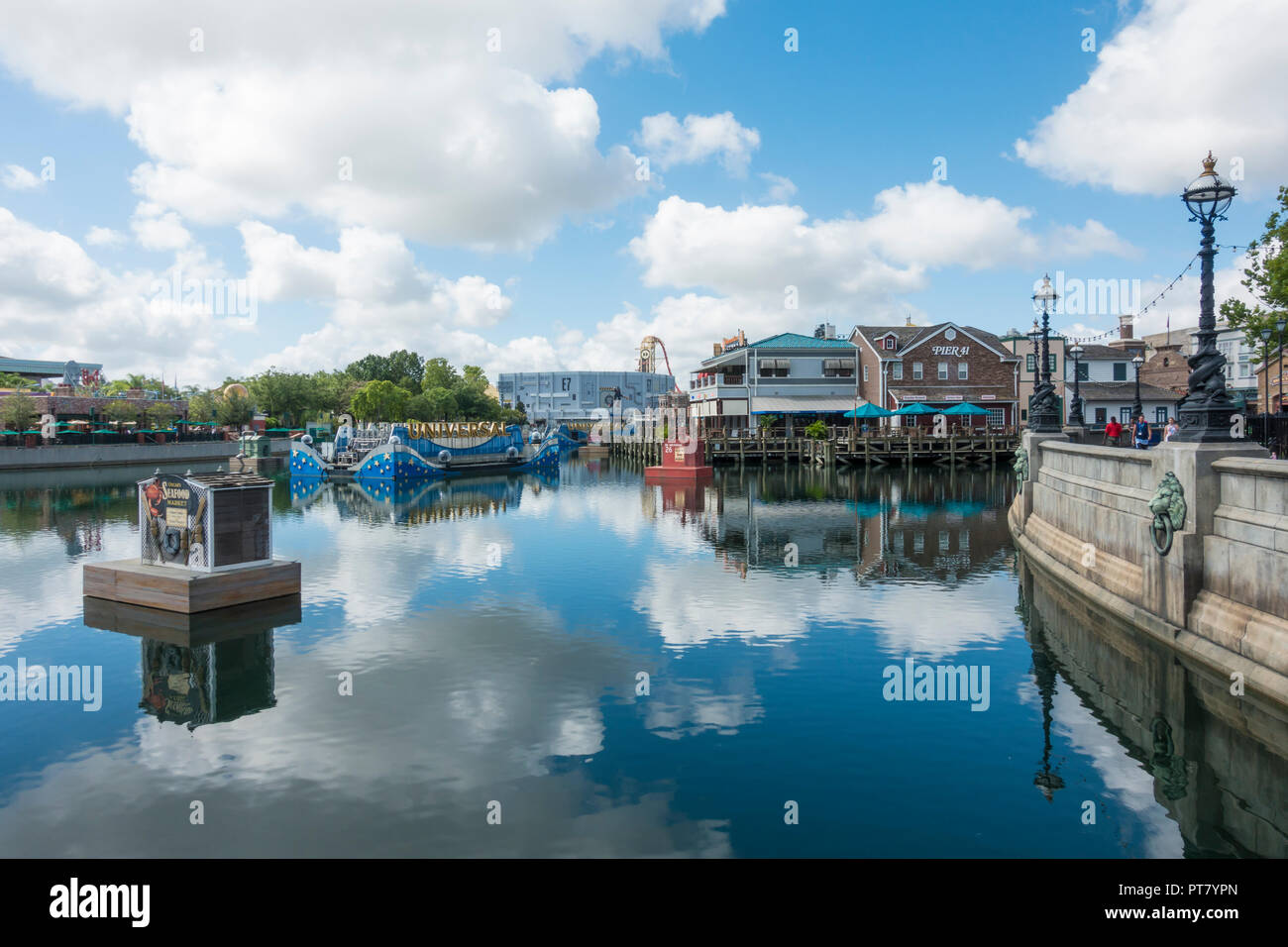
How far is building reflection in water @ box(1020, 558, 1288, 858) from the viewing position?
332 inches

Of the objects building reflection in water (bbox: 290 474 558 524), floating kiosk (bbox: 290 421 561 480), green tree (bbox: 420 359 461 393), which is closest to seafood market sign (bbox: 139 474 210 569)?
building reflection in water (bbox: 290 474 558 524)

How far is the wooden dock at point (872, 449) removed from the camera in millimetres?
59906

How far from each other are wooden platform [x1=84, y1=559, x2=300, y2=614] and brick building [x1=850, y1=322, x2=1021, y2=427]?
56186mm

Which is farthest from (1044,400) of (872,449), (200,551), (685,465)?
(872,449)

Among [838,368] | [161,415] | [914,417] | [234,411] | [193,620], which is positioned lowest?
[193,620]

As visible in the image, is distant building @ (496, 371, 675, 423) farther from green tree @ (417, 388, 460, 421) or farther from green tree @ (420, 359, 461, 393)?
green tree @ (417, 388, 460, 421)

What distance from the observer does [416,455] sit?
198ft

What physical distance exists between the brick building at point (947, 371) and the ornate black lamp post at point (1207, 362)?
5373 cm

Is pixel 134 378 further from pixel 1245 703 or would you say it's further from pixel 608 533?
pixel 1245 703

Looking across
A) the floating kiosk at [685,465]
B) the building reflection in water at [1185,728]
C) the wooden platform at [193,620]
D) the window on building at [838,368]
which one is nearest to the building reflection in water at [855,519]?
the floating kiosk at [685,465]

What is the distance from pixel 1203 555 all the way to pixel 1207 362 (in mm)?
2905

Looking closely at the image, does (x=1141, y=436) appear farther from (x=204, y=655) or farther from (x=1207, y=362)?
(x=204, y=655)
